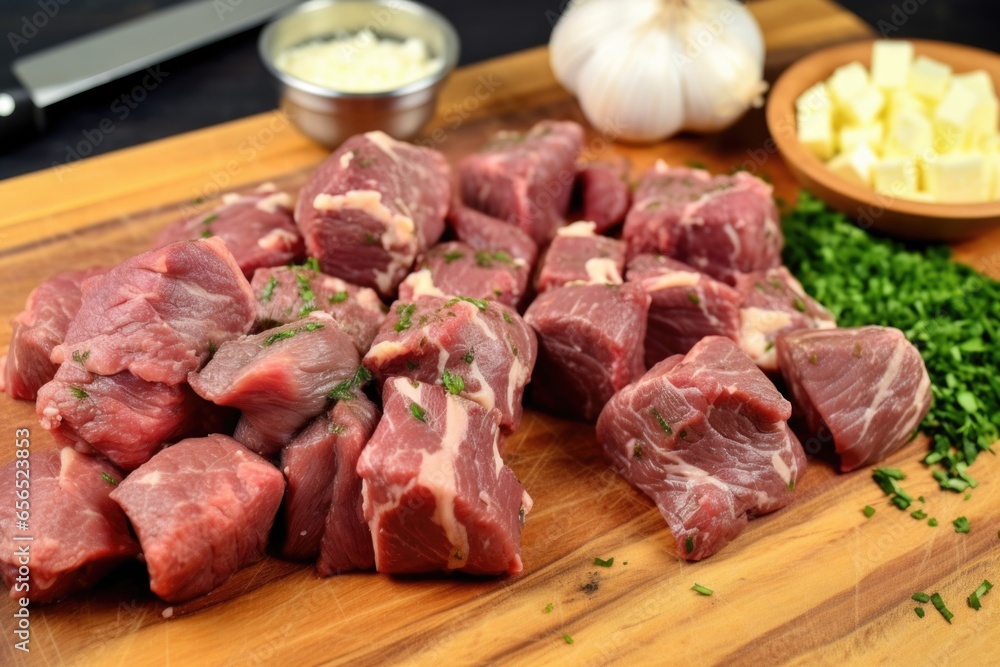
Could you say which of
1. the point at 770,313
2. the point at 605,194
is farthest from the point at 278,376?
the point at 605,194

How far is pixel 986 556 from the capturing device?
13.8ft

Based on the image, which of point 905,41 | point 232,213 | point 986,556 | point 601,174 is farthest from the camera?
point 905,41

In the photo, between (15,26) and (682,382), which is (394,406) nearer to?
(682,382)

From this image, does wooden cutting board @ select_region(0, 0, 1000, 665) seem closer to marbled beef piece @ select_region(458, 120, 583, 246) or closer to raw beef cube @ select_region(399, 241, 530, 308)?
raw beef cube @ select_region(399, 241, 530, 308)

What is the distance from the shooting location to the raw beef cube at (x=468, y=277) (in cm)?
486

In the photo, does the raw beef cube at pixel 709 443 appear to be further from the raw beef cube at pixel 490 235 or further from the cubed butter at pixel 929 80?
the cubed butter at pixel 929 80

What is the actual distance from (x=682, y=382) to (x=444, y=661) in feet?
5.30

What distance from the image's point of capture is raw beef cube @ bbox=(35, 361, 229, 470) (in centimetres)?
390

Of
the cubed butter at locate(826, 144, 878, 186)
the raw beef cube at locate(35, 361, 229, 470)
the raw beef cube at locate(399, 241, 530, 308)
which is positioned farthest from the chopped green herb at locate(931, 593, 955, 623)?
the raw beef cube at locate(35, 361, 229, 470)

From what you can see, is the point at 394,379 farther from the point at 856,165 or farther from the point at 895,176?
the point at 895,176

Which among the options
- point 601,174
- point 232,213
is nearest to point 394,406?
point 232,213

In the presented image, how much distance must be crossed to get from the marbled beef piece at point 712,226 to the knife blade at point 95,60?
3814 millimetres

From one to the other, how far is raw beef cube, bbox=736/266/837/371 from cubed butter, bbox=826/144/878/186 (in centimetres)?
112

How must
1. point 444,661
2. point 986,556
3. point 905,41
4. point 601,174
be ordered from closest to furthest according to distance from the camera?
point 444,661, point 986,556, point 601,174, point 905,41
